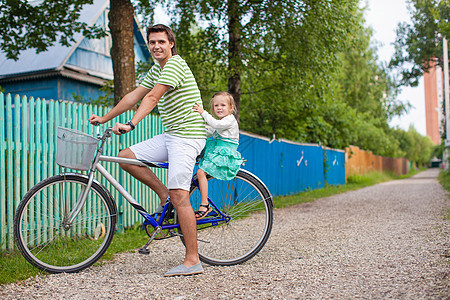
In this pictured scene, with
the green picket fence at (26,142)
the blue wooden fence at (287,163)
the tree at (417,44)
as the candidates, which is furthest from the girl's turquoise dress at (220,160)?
the tree at (417,44)

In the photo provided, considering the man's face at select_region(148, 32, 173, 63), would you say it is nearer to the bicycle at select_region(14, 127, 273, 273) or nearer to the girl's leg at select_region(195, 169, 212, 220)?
the bicycle at select_region(14, 127, 273, 273)

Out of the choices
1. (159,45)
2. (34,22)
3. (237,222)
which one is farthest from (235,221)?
(34,22)

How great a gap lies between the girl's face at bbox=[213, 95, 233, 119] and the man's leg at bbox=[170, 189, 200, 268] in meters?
0.77

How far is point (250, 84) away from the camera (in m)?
12.8

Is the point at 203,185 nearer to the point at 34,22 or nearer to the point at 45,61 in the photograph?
the point at 34,22

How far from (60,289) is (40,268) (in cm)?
40

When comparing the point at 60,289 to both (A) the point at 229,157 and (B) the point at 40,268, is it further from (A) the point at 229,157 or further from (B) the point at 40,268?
(A) the point at 229,157

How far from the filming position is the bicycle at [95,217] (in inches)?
134

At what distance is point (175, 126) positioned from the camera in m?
→ 3.59

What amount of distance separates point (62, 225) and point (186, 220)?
1007 mm

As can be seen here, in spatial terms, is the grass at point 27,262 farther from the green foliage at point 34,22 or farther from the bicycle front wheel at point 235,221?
the green foliage at point 34,22

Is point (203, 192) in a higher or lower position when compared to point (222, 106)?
lower

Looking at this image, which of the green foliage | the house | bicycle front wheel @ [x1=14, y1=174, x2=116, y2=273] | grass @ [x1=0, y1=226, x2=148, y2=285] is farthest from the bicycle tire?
the house

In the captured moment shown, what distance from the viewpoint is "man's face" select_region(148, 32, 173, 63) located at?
11.6 feet
